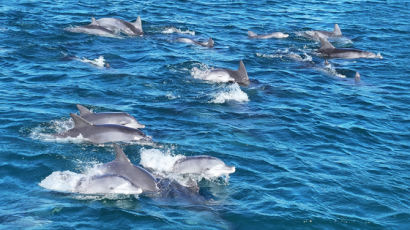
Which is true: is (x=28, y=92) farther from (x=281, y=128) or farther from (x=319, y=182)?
(x=319, y=182)

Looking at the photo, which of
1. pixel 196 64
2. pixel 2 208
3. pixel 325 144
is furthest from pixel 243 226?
pixel 196 64

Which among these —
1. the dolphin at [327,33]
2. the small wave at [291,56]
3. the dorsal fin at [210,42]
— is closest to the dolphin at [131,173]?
the small wave at [291,56]

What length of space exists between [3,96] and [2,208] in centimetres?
894

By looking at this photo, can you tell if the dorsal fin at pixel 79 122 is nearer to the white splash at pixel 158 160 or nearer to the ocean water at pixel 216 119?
the ocean water at pixel 216 119

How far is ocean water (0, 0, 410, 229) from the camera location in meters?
12.8

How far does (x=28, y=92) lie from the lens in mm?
20938

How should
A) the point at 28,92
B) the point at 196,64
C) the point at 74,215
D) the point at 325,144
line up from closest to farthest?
the point at 74,215, the point at 325,144, the point at 28,92, the point at 196,64

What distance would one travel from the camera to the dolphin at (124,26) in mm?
30531

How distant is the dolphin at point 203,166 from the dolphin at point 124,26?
1670 centimetres

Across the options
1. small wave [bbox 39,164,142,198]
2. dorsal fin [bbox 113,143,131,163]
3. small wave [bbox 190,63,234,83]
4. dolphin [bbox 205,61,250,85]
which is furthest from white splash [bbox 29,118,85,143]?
dolphin [bbox 205,61,250,85]

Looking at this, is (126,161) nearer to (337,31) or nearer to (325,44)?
(325,44)

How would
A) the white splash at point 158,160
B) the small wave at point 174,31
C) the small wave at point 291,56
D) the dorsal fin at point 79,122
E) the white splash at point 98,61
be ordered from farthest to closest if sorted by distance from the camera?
the small wave at point 174,31 < the small wave at point 291,56 < the white splash at point 98,61 < the dorsal fin at point 79,122 < the white splash at point 158,160

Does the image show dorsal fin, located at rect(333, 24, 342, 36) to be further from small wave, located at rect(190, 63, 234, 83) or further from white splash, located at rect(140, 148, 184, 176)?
white splash, located at rect(140, 148, 184, 176)

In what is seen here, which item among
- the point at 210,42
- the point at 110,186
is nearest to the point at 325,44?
the point at 210,42
